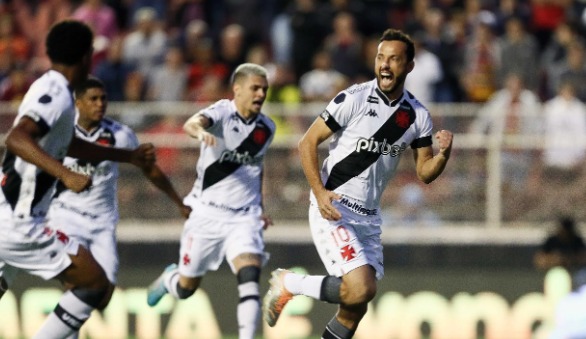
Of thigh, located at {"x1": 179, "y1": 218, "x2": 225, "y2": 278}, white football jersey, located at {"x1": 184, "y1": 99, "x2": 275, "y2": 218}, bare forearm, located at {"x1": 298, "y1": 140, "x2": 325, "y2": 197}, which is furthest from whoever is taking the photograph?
thigh, located at {"x1": 179, "y1": 218, "x2": 225, "y2": 278}

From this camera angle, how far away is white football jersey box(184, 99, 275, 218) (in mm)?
12773

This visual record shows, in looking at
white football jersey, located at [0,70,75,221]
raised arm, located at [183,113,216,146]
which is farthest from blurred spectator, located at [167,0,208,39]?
white football jersey, located at [0,70,75,221]

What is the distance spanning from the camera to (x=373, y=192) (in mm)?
11070

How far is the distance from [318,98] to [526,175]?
275 centimetres

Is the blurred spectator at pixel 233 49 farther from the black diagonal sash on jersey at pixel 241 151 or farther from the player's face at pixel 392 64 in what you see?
the player's face at pixel 392 64

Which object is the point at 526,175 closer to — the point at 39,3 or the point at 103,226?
the point at 103,226

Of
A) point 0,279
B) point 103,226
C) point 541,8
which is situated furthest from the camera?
point 541,8

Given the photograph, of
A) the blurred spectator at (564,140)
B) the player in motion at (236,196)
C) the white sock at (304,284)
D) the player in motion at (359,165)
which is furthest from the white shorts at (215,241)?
the blurred spectator at (564,140)

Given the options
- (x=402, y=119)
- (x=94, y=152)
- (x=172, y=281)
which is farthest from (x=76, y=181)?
(x=172, y=281)

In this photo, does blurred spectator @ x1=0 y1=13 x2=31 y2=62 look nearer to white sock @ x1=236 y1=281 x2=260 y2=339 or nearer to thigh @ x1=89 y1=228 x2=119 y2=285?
thigh @ x1=89 y1=228 x2=119 y2=285

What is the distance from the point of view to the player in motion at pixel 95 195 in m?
12.6

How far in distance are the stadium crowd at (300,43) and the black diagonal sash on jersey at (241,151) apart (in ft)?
16.9

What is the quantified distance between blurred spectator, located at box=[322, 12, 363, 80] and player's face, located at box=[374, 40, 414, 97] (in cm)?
787

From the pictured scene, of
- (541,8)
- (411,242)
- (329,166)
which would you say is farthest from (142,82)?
(329,166)
